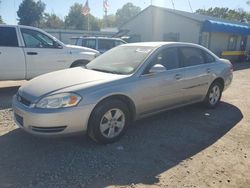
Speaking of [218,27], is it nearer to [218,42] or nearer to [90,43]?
[218,42]

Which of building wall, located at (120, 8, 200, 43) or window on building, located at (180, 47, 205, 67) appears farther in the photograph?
building wall, located at (120, 8, 200, 43)

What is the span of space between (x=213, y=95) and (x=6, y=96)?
5.19 meters

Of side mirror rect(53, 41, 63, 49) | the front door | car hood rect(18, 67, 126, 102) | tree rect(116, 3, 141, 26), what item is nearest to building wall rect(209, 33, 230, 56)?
side mirror rect(53, 41, 63, 49)

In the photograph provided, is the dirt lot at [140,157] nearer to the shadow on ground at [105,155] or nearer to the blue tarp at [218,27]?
the shadow on ground at [105,155]

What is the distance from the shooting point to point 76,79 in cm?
440

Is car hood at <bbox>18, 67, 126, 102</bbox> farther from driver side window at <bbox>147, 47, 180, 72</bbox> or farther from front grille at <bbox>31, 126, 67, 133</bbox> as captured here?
driver side window at <bbox>147, 47, 180, 72</bbox>

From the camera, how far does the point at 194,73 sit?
5680 millimetres

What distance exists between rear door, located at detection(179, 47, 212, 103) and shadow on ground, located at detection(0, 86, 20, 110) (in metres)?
3.93

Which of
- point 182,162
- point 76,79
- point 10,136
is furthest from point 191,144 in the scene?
point 10,136

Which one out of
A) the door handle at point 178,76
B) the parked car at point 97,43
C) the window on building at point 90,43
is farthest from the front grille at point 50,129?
the window on building at point 90,43

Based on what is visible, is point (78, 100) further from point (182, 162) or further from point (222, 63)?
point (222, 63)

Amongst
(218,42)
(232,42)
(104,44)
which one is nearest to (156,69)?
(104,44)

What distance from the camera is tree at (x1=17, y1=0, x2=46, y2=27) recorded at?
55575mm

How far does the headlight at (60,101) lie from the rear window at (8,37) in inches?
162
